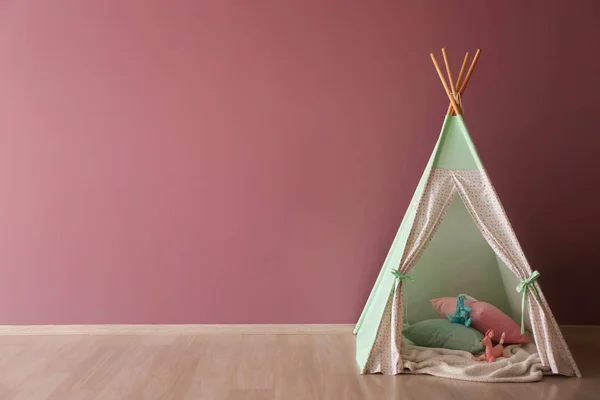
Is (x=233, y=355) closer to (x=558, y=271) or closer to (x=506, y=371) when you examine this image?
(x=506, y=371)

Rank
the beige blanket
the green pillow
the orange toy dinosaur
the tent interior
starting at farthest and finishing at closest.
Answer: the tent interior, the green pillow, the orange toy dinosaur, the beige blanket

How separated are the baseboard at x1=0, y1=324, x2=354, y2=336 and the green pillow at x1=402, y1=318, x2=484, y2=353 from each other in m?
0.47

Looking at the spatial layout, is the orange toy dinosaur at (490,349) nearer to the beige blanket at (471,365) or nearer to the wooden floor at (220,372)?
the beige blanket at (471,365)

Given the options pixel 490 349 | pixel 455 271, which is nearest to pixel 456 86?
pixel 455 271

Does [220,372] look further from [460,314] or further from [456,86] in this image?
[456,86]

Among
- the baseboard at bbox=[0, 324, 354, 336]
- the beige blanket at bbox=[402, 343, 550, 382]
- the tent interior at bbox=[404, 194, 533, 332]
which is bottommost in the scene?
the beige blanket at bbox=[402, 343, 550, 382]

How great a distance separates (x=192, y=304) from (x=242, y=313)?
0.30 m

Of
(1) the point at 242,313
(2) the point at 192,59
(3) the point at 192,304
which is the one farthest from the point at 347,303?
(2) the point at 192,59

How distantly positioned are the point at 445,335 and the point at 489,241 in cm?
56

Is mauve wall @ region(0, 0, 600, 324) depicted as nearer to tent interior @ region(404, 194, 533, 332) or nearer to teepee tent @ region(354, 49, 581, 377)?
tent interior @ region(404, 194, 533, 332)

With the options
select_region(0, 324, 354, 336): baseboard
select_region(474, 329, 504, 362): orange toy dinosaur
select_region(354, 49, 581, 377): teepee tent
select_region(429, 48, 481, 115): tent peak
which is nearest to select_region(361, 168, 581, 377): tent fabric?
select_region(354, 49, 581, 377): teepee tent

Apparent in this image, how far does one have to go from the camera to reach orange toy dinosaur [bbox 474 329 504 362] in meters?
2.85

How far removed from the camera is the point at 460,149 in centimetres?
290

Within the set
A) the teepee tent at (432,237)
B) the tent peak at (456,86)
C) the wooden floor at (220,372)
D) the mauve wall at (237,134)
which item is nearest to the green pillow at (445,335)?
the teepee tent at (432,237)
